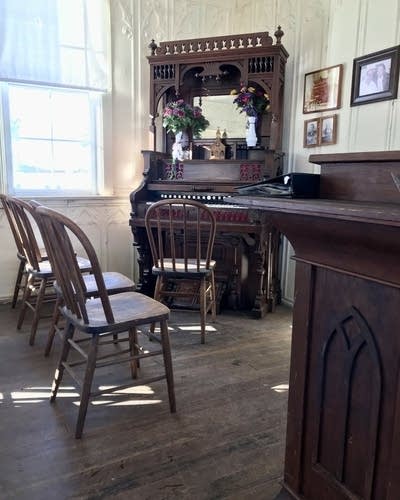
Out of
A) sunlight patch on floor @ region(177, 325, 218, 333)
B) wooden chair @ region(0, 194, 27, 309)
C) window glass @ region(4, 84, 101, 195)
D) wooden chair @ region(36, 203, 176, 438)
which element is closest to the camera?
wooden chair @ region(36, 203, 176, 438)

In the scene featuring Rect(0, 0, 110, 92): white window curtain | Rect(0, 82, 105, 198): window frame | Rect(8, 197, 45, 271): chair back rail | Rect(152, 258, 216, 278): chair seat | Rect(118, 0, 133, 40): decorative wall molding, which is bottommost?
Rect(152, 258, 216, 278): chair seat

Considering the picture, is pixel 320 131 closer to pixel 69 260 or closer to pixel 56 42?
pixel 56 42

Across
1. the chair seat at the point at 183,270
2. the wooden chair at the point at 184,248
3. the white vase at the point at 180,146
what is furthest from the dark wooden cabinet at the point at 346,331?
the white vase at the point at 180,146

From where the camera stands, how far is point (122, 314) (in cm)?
173

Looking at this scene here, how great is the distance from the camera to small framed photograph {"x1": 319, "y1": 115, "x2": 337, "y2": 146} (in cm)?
304

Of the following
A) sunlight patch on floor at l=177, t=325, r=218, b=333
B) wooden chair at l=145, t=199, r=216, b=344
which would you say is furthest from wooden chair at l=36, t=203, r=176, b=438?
sunlight patch on floor at l=177, t=325, r=218, b=333

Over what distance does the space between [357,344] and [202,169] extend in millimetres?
2720

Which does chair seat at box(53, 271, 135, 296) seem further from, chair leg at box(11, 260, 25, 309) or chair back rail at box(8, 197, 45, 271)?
chair leg at box(11, 260, 25, 309)

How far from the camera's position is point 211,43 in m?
3.31

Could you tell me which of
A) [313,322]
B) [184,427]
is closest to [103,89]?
[184,427]

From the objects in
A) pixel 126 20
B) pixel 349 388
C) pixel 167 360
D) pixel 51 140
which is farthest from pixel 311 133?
pixel 349 388

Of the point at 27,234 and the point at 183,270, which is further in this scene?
the point at 183,270

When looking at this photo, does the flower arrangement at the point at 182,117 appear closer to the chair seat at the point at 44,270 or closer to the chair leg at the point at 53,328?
the chair seat at the point at 44,270

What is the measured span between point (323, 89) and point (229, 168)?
0.92 m
